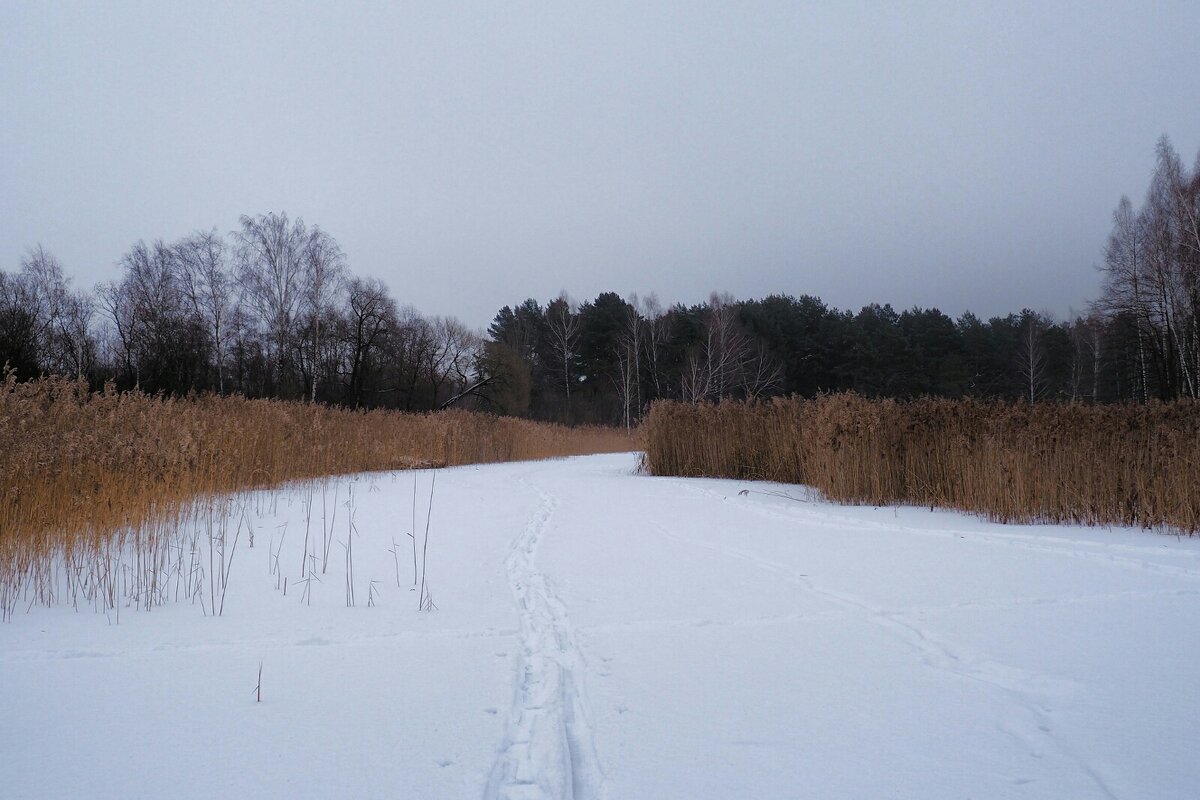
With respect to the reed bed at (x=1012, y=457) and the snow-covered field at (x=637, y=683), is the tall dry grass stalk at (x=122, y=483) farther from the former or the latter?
the reed bed at (x=1012, y=457)

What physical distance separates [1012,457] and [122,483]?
8.20 metres

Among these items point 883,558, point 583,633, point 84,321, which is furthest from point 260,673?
point 84,321

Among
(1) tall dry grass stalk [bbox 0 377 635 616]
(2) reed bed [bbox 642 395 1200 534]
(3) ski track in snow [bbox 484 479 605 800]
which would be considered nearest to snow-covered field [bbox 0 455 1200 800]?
(3) ski track in snow [bbox 484 479 605 800]

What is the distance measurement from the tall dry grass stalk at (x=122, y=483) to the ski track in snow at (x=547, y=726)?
192 centimetres

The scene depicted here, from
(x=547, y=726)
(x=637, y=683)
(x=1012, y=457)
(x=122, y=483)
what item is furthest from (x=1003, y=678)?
(x=122, y=483)

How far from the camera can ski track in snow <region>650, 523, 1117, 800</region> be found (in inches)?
72.5

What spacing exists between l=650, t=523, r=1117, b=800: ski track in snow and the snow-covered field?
1cm

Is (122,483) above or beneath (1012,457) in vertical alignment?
beneath

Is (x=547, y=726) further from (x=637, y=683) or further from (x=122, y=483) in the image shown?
(x=122, y=483)

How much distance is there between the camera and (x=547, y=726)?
1997mm

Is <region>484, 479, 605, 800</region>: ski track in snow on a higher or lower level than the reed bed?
lower

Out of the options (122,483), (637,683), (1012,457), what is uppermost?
(1012,457)

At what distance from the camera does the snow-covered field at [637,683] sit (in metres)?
1.71

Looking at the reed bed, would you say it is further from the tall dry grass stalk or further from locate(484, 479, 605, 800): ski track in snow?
the tall dry grass stalk
